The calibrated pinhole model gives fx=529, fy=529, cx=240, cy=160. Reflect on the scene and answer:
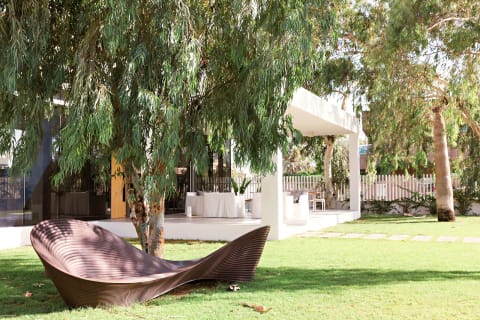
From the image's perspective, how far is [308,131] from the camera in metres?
19.2

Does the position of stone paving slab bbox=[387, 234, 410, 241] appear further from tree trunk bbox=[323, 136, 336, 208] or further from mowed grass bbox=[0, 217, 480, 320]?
tree trunk bbox=[323, 136, 336, 208]

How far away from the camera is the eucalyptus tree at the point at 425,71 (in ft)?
37.8

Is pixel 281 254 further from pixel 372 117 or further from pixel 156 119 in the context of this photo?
pixel 372 117

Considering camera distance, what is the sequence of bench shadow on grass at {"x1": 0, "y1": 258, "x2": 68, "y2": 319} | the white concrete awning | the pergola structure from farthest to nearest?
the white concrete awning → the pergola structure → bench shadow on grass at {"x1": 0, "y1": 258, "x2": 68, "y2": 319}

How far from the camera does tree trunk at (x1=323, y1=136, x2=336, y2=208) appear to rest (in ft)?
73.2

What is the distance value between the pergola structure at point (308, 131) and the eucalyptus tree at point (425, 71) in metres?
1.35

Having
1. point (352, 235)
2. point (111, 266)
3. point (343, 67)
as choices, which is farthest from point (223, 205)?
point (111, 266)

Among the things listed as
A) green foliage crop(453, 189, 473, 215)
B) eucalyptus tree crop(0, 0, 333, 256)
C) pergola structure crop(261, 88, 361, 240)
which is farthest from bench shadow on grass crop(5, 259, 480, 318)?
green foliage crop(453, 189, 473, 215)

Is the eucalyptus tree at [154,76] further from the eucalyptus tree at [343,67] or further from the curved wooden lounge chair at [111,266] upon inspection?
the eucalyptus tree at [343,67]

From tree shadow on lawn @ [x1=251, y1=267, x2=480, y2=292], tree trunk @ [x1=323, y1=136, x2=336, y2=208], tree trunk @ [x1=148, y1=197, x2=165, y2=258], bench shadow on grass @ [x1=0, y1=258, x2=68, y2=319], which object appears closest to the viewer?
bench shadow on grass @ [x1=0, y1=258, x2=68, y2=319]

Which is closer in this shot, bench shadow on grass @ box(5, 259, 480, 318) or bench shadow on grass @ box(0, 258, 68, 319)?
bench shadow on grass @ box(0, 258, 68, 319)

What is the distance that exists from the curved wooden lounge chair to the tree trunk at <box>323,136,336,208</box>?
1564cm

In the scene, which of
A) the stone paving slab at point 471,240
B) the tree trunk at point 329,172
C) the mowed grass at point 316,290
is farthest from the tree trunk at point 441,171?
the mowed grass at point 316,290

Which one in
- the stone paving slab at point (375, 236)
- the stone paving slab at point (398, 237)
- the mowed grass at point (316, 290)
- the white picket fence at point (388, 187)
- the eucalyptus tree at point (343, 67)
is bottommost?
the mowed grass at point (316, 290)
